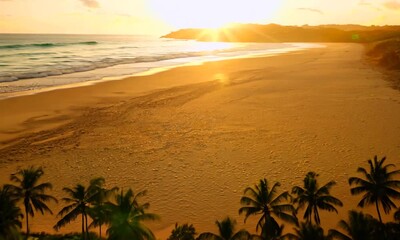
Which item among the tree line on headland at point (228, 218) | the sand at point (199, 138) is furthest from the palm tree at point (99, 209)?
the sand at point (199, 138)

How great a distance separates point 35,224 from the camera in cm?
2480

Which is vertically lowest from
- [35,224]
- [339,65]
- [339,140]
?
[35,224]

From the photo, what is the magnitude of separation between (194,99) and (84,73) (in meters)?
40.7

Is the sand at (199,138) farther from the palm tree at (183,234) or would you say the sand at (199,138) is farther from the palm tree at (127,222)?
the palm tree at (127,222)

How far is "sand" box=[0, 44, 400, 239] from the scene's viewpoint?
1137 inches

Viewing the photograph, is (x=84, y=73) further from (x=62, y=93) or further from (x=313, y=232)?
(x=313, y=232)

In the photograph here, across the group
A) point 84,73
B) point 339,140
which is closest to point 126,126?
point 339,140

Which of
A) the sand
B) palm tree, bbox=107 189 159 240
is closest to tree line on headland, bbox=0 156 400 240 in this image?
palm tree, bbox=107 189 159 240

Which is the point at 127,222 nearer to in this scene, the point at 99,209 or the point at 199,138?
the point at 99,209

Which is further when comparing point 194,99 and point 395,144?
point 194,99

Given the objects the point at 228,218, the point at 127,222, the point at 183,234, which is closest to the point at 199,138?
the point at 183,234

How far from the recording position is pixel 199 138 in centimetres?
3956

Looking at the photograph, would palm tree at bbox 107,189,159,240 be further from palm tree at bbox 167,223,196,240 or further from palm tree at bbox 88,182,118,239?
palm tree at bbox 167,223,196,240

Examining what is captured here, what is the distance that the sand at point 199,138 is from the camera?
94.7 feet
